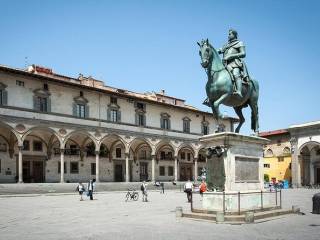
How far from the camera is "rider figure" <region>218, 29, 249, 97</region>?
34.8ft

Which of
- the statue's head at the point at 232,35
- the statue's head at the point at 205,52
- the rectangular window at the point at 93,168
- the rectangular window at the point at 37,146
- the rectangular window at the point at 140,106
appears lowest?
the rectangular window at the point at 93,168

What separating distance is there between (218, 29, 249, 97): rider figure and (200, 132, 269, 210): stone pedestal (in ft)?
5.06

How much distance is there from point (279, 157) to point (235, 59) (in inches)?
1591

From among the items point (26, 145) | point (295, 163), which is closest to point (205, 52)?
point (26, 145)

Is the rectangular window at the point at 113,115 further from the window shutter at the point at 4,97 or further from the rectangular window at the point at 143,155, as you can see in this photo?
the window shutter at the point at 4,97

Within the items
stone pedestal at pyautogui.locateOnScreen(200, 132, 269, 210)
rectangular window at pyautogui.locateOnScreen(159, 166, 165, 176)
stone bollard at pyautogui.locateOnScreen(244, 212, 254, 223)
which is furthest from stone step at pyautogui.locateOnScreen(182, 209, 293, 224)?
rectangular window at pyautogui.locateOnScreen(159, 166, 165, 176)

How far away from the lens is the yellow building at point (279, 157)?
47.7 m

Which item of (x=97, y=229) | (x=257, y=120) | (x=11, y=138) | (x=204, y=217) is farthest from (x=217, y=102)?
(x=11, y=138)

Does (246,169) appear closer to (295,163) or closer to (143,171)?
(143,171)

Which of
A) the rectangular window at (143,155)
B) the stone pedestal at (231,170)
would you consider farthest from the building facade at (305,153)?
the stone pedestal at (231,170)

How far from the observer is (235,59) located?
10.9 metres

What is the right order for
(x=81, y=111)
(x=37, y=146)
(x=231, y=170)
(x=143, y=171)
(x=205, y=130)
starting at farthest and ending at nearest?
1. (x=205, y=130)
2. (x=143, y=171)
3. (x=81, y=111)
4. (x=37, y=146)
5. (x=231, y=170)

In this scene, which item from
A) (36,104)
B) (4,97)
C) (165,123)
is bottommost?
(165,123)

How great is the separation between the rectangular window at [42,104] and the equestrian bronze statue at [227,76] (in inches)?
920
